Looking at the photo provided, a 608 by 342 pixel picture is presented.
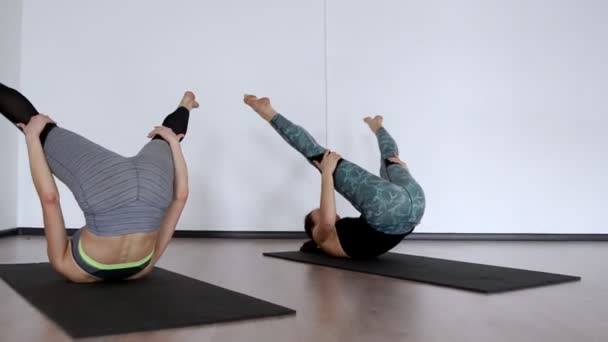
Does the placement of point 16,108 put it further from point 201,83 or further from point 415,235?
point 415,235

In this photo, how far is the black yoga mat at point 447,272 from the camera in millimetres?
2152

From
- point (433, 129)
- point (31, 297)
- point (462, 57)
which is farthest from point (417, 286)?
point (462, 57)

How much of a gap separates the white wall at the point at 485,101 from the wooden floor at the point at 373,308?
4.44 ft

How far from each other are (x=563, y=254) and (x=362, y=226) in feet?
4.77

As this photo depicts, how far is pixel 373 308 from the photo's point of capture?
173cm

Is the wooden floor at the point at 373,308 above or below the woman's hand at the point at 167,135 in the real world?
below

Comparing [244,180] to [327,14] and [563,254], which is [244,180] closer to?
[327,14]

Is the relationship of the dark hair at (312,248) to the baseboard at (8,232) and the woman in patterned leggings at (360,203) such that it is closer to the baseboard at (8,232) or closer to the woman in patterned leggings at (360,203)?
the woman in patterned leggings at (360,203)

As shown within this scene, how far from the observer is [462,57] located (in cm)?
449

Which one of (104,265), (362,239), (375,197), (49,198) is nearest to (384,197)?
(375,197)

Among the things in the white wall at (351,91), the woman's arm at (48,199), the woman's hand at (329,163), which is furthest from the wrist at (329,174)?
the white wall at (351,91)

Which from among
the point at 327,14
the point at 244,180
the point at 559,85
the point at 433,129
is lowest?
the point at 244,180

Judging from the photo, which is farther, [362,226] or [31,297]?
[362,226]

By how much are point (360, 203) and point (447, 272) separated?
537mm
